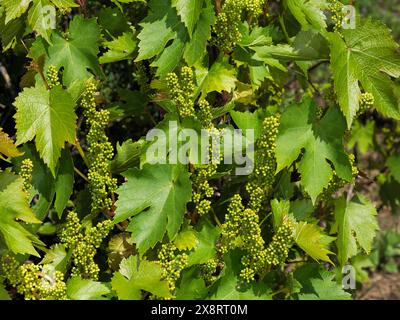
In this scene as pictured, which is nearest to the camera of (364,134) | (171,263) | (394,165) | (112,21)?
(171,263)

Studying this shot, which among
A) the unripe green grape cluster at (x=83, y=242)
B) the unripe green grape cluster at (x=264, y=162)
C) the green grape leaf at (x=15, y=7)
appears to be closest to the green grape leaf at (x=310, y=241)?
the unripe green grape cluster at (x=264, y=162)

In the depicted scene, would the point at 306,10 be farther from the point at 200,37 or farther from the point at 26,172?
the point at 26,172

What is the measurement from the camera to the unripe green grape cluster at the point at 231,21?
7.22 ft

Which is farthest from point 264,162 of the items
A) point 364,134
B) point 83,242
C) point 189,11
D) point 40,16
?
point 364,134

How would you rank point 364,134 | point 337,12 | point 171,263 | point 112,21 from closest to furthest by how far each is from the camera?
point 171,263 < point 337,12 < point 112,21 < point 364,134

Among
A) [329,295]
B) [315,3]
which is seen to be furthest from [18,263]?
[315,3]

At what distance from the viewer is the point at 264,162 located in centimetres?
219

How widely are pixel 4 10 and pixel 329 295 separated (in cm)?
156

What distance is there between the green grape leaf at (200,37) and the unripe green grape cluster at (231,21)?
6 centimetres

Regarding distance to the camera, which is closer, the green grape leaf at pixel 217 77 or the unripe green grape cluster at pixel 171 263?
the unripe green grape cluster at pixel 171 263

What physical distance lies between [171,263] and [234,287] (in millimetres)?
247

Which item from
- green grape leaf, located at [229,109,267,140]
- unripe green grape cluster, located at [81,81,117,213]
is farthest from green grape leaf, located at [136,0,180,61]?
green grape leaf, located at [229,109,267,140]

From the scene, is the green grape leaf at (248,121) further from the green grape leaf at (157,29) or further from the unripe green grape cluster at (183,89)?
the green grape leaf at (157,29)

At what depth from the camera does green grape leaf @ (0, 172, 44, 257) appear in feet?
6.34
